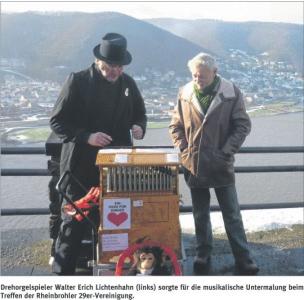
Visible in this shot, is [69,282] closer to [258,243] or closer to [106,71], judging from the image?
[106,71]

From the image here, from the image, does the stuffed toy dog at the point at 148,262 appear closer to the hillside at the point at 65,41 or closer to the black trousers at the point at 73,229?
the black trousers at the point at 73,229

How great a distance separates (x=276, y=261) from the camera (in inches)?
162

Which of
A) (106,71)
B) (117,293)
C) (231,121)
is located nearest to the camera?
(117,293)

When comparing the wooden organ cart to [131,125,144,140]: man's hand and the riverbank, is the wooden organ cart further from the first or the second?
the riverbank

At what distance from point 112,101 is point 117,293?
1.26 meters

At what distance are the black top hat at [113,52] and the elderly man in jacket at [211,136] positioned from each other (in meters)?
0.50

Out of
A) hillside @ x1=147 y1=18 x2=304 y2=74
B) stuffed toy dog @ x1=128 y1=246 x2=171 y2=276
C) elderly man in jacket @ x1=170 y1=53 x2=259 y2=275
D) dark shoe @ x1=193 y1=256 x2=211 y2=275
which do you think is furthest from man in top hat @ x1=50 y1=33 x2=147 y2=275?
hillside @ x1=147 y1=18 x2=304 y2=74

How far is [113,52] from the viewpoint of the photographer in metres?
3.31

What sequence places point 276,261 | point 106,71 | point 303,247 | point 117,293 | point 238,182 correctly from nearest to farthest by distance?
1. point 117,293
2. point 106,71
3. point 276,261
4. point 303,247
5. point 238,182

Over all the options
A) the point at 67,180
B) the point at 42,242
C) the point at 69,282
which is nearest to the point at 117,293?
the point at 69,282

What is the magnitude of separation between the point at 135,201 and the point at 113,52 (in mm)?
992

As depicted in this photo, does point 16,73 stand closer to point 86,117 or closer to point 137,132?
point 86,117

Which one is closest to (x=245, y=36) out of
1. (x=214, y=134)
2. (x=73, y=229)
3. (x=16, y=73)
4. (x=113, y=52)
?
(x=214, y=134)

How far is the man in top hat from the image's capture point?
11.0 ft
